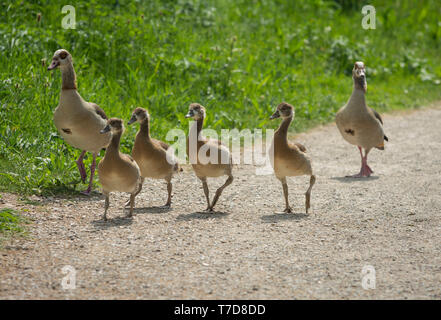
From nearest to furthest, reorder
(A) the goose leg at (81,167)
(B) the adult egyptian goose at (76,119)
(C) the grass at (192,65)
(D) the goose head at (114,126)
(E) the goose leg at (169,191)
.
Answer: (D) the goose head at (114,126)
(E) the goose leg at (169,191)
(B) the adult egyptian goose at (76,119)
(A) the goose leg at (81,167)
(C) the grass at (192,65)

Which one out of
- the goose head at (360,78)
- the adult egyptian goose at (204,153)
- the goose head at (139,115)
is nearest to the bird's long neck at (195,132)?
the adult egyptian goose at (204,153)

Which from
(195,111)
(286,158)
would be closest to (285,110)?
(286,158)

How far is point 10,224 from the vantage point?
6445 millimetres

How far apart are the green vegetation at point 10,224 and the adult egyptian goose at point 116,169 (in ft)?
2.82

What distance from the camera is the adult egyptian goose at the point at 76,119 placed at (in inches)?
304

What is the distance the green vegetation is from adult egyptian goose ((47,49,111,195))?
1298 mm

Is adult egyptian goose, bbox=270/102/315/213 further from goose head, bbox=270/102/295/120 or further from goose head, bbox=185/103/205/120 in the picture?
goose head, bbox=185/103/205/120

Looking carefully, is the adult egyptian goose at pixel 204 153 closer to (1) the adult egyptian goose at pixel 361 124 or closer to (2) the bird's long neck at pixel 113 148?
(2) the bird's long neck at pixel 113 148

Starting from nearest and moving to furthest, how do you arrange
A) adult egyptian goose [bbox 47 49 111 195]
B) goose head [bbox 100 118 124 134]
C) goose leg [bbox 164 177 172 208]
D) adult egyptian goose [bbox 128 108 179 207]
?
goose head [bbox 100 118 124 134] → adult egyptian goose [bbox 128 108 179 207] → goose leg [bbox 164 177 172 208] → adult egyptian goose [bbox 47 49 111 195]

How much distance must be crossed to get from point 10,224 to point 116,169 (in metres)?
1.14

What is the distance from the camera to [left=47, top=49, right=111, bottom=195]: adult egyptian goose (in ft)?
25.3

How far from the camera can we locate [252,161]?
9875mm

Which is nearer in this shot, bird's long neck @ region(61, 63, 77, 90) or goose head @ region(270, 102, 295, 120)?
goose head @ region(270, 102, 295, 120)

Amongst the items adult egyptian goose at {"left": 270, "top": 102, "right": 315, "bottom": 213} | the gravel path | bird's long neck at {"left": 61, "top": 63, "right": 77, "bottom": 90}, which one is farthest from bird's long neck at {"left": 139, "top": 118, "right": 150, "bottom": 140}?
adult egyptian goose at {"left": 270, "top": 102, "right": 315, "bottom": 213}
